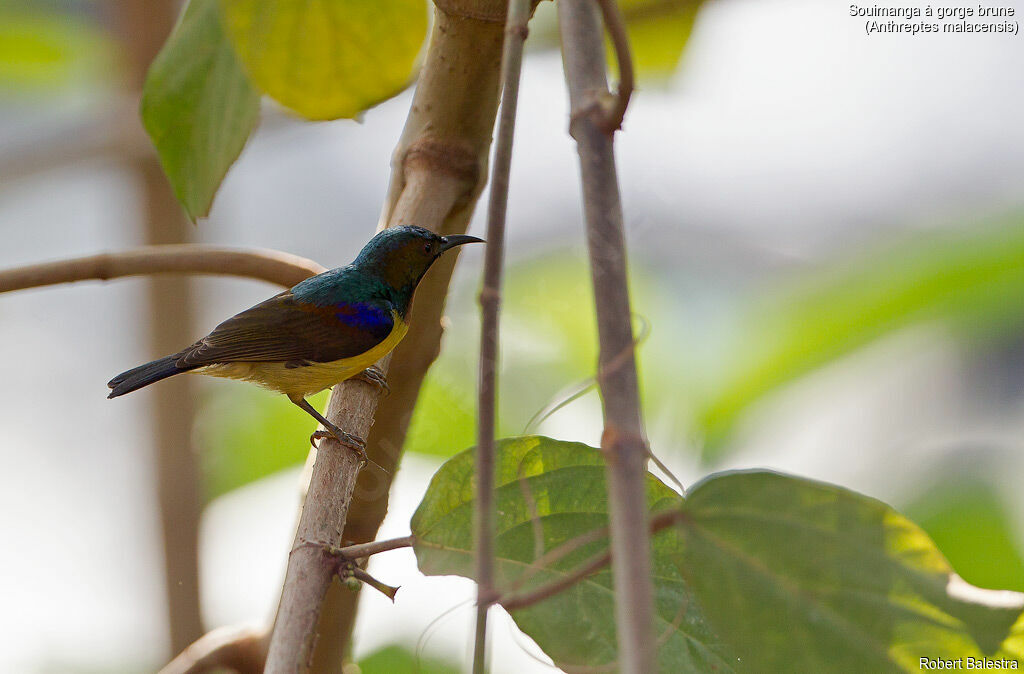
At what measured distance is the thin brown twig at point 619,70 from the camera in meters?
0.47

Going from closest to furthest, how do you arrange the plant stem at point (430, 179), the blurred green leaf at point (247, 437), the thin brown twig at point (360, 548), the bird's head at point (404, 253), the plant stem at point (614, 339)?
the plant stem at point (614, 339), the thin brown twig at point (360, 548), the plant stem at point (430, 179), the bird's head at point (404, 253), the blurred green leaf at point (247, 437)

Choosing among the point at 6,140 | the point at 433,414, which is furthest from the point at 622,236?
the point at 6,140

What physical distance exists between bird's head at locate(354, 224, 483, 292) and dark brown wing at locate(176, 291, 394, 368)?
2.4 inches

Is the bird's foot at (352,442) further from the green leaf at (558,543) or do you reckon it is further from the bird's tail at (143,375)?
the bird's tail at (143,375)

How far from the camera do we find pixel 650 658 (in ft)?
1.17

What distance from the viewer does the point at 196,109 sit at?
3.89 feet

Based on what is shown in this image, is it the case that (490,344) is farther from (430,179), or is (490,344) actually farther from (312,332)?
(312,332)

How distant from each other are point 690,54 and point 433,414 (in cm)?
86

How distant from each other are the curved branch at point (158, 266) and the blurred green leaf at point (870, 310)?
0.86 meters

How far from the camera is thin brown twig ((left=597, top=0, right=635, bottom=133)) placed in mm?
473

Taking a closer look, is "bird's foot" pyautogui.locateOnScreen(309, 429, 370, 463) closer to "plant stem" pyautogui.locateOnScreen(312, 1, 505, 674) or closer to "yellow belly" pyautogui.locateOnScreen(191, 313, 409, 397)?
"plant stem" pyautogui.locateOnScreen(312, 1, 505, 674)

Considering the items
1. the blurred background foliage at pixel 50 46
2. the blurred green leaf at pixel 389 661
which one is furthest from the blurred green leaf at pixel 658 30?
the blurred background foliage at pixel 50 46

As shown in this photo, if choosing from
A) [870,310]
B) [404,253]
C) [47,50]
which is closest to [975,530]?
[870,310]

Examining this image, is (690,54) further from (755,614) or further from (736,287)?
(755,614)
